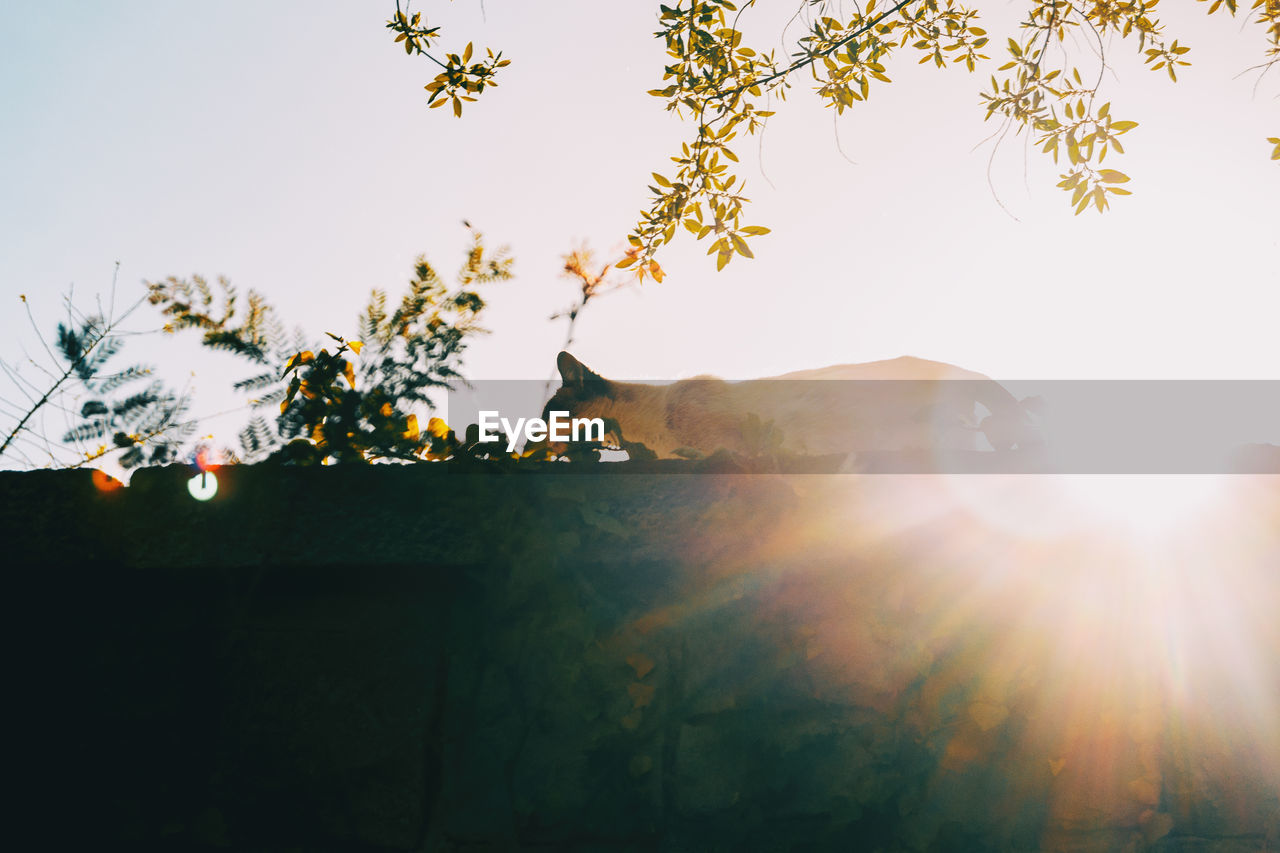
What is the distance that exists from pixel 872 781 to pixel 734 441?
3.66 metres

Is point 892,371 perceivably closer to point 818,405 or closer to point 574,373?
point 818,405

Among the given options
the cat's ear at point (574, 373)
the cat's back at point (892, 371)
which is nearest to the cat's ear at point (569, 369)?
the cat's ear at point (574, 373)

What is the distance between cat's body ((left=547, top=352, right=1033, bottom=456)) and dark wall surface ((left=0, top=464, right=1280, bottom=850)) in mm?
2282

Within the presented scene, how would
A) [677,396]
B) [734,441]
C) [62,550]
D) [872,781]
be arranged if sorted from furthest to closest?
[677,396] < [734,441] < [62,550] < [872,781]

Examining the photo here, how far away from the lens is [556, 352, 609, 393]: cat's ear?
5.82 meters

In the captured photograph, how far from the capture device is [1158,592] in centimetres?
160

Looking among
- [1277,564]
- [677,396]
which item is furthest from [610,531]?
[677,396]

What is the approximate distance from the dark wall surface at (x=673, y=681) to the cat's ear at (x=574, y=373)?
13.6 ft

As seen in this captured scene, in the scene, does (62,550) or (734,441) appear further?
(734,441)

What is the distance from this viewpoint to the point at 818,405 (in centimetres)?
502

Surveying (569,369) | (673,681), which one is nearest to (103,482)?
(673,681)

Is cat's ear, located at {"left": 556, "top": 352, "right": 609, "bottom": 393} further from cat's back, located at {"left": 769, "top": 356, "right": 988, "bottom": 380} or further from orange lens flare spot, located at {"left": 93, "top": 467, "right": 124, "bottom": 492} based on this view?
orange lens flare spot, located at {"left": 93, "top": 467, "right": 124, "bottom": 492}

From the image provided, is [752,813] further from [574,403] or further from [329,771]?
[574,403]

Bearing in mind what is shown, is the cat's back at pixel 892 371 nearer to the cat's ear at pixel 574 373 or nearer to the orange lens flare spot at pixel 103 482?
the cat's ear at pixel 574 373
